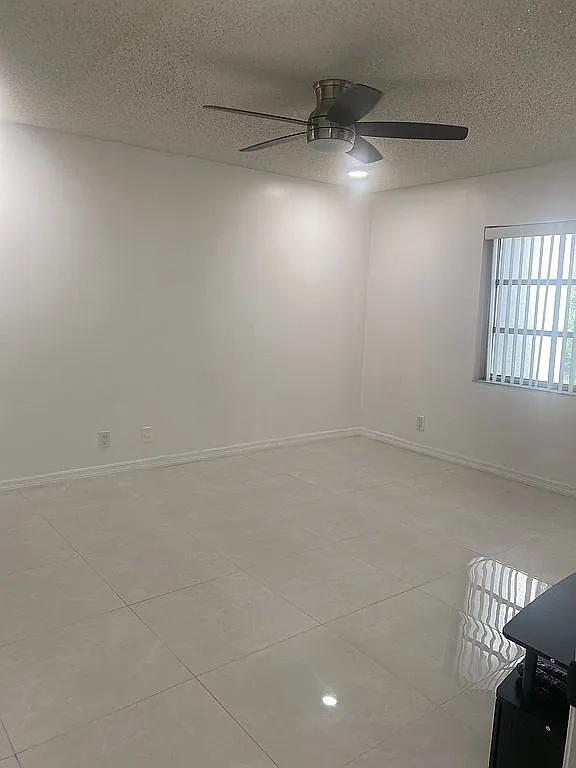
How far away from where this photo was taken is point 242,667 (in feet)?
7.69

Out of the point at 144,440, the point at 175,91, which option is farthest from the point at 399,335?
the point at 175,91

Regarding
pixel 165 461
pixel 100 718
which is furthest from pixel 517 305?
pixel 100 718

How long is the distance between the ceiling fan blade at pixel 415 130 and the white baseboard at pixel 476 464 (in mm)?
2847

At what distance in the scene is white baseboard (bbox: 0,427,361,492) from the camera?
434cm

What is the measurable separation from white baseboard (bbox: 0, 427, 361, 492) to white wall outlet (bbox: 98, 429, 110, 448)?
153 mm

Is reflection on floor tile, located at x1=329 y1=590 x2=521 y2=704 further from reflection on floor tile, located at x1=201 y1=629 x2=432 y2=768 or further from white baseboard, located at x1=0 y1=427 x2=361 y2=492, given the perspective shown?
white baseboard, located at x1=0 y1=427 x2=361 y2=492

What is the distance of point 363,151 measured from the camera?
11.0 feet

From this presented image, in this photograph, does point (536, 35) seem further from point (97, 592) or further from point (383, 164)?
point (97, 592)

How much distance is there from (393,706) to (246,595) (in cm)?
94

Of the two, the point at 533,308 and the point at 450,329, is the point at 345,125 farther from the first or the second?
the point at 450,329

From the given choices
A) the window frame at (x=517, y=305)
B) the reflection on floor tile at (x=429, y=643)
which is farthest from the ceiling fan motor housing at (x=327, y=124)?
the reflection on floor tile at (x=429, y=643)

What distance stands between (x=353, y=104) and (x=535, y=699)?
242 cm

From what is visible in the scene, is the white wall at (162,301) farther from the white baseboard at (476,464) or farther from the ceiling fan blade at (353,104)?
the ceiling fan blade at (353,104)

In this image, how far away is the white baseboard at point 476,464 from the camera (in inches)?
183
